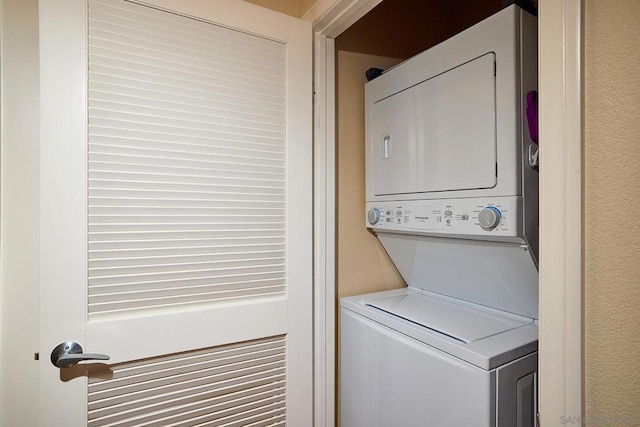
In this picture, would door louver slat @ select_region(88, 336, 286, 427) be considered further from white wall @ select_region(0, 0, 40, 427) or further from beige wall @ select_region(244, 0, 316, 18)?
beige wall @ select_region(244, 0, 316, 18)

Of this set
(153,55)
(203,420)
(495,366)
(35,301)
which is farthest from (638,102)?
(35,301)

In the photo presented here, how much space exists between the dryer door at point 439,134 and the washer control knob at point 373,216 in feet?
0.29

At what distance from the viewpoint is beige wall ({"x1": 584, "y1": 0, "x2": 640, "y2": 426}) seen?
527mm

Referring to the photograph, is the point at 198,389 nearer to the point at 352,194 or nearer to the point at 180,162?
the point at 180,162

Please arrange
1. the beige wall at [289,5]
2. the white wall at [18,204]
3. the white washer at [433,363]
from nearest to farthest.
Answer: the white washer at [433,363] < the white wall at [18,204] < the beige wall at [289,5]

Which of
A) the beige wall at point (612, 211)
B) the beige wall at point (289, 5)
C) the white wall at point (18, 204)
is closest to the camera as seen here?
the beige wall at point (612, 211)

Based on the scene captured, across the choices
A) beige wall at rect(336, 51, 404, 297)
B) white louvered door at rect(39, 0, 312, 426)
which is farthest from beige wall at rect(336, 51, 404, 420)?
white louvered door at rect(39, 0, 312, 426)

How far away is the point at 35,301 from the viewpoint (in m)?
1.07

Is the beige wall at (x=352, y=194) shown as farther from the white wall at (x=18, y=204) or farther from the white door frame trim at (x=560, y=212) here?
the white wall at (x=18, y=204)

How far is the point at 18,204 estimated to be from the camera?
104 centimetres

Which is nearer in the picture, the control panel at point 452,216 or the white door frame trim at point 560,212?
the white door frame trim at point 560,212

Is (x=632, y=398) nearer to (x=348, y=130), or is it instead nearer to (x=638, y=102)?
(x=638, y=102)

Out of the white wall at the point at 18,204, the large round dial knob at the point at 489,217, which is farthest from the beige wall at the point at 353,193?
the white wall at the point at 18,204

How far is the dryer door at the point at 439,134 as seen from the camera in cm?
107
